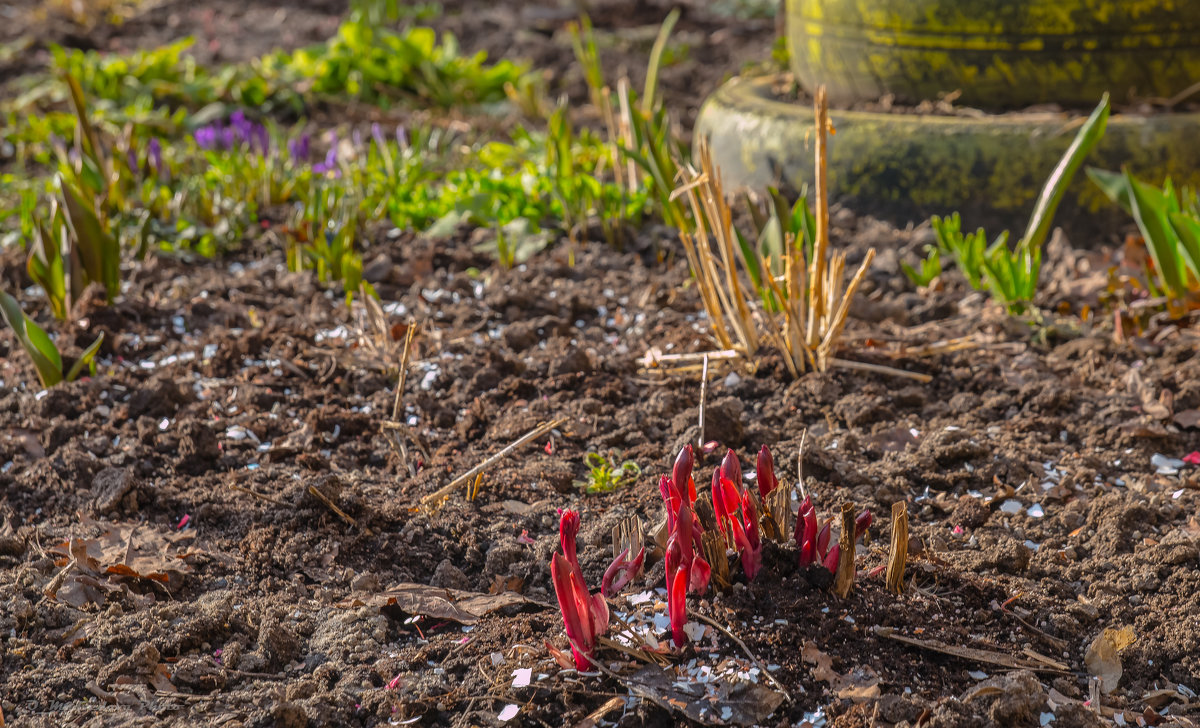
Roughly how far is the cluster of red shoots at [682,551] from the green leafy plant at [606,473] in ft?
1.38

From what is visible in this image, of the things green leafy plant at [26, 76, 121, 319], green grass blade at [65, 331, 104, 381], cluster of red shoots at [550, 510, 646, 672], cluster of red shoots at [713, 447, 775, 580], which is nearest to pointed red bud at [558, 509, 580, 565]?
cluster of red shoots at [550, 510, 646, 672]

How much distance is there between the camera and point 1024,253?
2625mm

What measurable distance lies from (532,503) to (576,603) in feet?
1.81

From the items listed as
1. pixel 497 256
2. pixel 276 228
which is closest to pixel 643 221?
pixel 497 256

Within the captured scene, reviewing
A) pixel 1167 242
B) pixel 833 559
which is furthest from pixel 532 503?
pixel 1167 242

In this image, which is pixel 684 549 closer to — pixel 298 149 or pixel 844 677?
pixel 844 677

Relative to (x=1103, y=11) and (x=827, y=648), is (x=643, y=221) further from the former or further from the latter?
(x=827, y=648)

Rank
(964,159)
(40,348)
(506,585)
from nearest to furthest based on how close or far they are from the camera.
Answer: (506,585), (40,348), (964,159)

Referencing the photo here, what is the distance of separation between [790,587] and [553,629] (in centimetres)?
37

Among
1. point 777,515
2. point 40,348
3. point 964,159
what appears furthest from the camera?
point 964,159

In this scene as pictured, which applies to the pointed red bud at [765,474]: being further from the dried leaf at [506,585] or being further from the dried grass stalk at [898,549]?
the dried leaf at [506,585]

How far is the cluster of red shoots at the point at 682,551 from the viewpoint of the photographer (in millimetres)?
1453

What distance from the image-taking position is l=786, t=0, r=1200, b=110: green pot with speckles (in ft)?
9.84

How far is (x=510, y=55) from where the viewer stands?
606 centimetres
